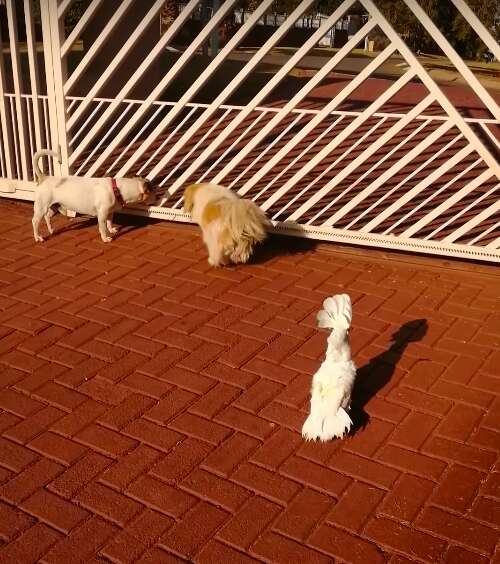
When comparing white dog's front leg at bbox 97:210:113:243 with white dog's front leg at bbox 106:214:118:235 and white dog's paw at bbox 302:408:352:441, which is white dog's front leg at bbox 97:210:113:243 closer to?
white dog's front leg at bbox 106:214:118:235

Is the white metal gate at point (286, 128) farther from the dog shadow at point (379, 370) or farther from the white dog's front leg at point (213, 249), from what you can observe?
the dog shadow at point (379, 370)

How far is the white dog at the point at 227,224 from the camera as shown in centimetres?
552

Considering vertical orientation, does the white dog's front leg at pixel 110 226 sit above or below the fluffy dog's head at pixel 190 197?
below

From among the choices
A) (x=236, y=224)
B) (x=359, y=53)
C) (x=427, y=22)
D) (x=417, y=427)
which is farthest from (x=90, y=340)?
(x=359, y=53)

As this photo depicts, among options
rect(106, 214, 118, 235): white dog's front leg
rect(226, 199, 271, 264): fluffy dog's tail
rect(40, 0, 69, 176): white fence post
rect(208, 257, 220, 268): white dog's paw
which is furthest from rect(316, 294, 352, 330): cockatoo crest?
rect(40, 0, 69, 176): white fence post

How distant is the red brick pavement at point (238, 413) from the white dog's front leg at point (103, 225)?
1.36ft

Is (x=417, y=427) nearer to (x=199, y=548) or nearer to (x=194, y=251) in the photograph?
(x=199, y=548)

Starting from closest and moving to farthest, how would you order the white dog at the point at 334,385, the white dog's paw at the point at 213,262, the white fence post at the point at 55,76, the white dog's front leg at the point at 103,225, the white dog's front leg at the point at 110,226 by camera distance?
1. the white dog at the point at 334,385
2. the white dog's paw at the point at 213,262
3. the white dog's front leg at the point at 103,225
4. the white fence post at the point at 55,76
5. the white dog's front leg at the point at 110,226

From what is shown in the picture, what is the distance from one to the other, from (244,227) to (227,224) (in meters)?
0.15

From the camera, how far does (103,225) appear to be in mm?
6289

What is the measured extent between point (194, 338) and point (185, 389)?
668mm

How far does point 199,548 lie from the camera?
9.46 feet

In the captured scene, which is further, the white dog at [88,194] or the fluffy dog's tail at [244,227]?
the white dog at [88,194]

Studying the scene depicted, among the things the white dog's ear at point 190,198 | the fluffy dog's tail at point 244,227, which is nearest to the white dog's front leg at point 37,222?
the white dog's ear at point 190,198
